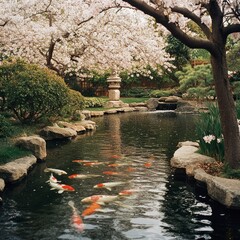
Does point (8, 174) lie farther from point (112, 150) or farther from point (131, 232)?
point (112, 150)

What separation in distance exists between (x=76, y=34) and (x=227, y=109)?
442 inches

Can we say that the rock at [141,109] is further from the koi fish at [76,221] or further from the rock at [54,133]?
the koi fish at [76,221]

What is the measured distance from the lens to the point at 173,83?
123 feet

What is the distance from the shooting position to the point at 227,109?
787cm

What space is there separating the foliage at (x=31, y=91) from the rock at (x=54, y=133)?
668 mm

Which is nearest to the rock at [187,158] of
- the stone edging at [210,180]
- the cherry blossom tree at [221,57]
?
the stone edging at [210,180]

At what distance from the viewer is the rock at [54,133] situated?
48.5 feet

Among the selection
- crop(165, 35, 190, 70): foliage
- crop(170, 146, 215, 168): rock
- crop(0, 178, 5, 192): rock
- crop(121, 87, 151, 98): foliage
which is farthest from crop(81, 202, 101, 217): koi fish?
crop(121, 87, 151, 98): foliage

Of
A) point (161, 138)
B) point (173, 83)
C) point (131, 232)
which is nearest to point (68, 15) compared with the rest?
point (161, 138)

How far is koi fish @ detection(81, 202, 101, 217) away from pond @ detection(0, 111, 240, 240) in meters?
0.02

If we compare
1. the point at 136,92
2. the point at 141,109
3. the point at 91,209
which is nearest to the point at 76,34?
the point at 91,209

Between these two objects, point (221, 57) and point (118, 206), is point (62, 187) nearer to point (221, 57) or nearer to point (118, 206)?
point (118, 206)

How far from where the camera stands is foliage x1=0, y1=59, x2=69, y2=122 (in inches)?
558

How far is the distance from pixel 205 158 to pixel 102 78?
2686cm
